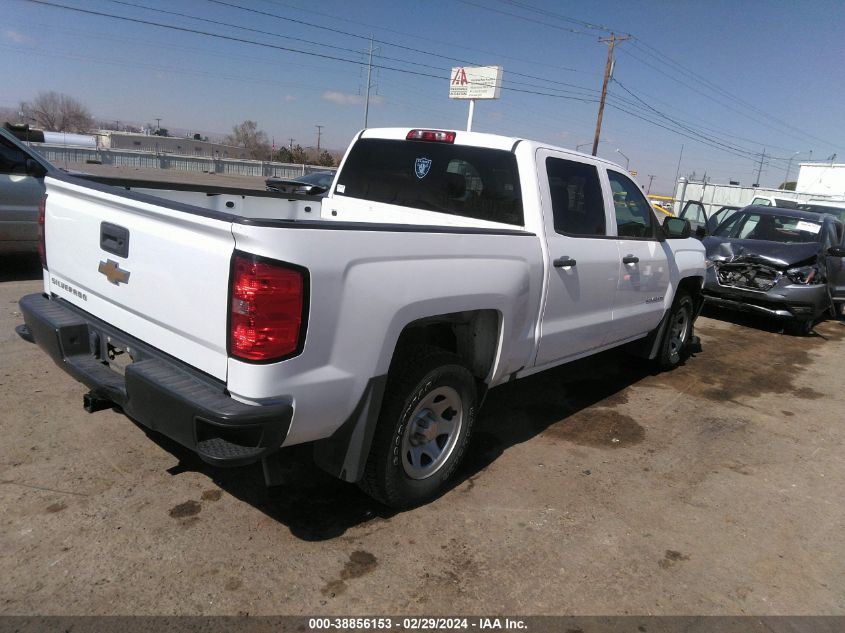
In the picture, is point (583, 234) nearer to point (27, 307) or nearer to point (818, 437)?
point (818, 437)

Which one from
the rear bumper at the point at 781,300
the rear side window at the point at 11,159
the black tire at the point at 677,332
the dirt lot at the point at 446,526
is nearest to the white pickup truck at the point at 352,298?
the dirt lot at the point at 446,526

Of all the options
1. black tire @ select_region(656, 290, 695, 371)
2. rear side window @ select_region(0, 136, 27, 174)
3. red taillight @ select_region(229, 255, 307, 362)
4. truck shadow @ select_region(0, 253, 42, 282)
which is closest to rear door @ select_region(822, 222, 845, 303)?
black tire @ select_region(656, 290, 695, 371)

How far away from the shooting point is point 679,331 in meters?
6.27

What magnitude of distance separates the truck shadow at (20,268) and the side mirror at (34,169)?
125cm

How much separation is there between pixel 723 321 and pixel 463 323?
7696mm

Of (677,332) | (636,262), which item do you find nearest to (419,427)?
(636,262)

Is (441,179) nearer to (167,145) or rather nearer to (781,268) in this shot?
(781,268)

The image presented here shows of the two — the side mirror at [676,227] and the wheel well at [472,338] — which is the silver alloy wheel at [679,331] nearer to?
the side mirror at [676,227]

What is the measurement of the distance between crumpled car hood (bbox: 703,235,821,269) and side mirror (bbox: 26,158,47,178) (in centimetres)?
917

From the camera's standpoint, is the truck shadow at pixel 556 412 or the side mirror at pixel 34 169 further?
the side mirror at pixel 34 169

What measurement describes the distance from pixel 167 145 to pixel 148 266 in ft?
375

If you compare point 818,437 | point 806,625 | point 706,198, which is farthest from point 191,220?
point 706,198

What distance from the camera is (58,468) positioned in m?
3.26

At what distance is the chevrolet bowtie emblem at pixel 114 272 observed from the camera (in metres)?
2.77
